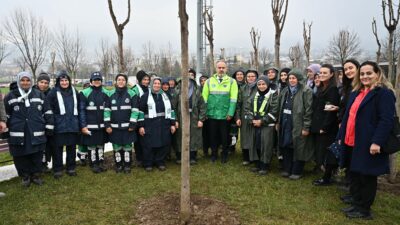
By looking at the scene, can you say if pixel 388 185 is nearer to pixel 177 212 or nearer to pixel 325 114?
pixel 325 114

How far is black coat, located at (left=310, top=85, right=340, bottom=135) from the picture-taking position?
16.6ft

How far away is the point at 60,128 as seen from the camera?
5.73 meters

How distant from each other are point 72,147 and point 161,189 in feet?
6.68

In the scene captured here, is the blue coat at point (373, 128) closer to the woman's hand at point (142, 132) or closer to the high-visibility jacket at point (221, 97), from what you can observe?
the high-visibility jacket at point (221, 97)

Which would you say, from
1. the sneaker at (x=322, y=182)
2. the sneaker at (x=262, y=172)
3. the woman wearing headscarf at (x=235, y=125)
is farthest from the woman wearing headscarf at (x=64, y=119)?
the sneaker at (x=322, y=182)

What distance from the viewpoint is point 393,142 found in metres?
3.73

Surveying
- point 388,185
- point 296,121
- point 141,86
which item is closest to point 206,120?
point 141,86

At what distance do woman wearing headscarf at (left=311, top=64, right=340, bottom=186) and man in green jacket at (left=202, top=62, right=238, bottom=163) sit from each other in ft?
5.77

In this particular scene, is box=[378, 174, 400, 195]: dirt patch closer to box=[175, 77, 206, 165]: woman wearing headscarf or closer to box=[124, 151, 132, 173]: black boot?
box=[175, 77, 206, 165]: woman wearing headscarf

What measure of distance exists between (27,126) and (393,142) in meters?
5.35

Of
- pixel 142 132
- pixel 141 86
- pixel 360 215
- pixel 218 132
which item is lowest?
pixel 360 215

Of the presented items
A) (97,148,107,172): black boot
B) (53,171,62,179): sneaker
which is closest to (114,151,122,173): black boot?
(97,148,107,172): black boot

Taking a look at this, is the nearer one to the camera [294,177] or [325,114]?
[325,114]

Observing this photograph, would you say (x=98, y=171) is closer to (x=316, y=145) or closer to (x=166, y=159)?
(x=166, y=159)
